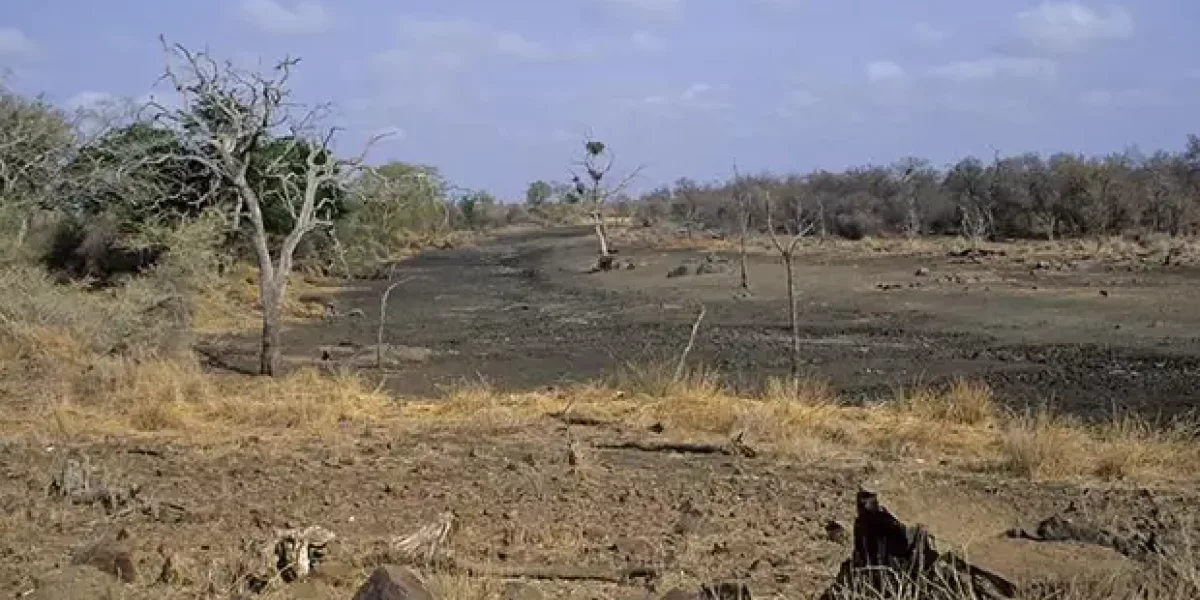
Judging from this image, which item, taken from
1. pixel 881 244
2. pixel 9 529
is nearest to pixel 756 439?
pixel 9 529

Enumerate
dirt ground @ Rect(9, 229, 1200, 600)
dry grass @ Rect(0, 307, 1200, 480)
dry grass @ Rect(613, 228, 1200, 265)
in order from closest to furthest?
1. dirt ground @ Rect(9, 229, 1200, 600)
2. dry grass @ Rect(0, 307, 1200, 480)
3. dry grass @ Rect(613, 228, 1200, 265)

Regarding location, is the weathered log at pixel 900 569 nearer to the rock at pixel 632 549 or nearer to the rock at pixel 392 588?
the rock at pixel 392 588

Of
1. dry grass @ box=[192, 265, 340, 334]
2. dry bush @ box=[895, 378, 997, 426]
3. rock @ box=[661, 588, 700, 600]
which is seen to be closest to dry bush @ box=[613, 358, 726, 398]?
dry bush @ box=[895, 378, 997, 426]

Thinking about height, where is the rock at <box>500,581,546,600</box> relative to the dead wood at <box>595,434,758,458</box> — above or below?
above

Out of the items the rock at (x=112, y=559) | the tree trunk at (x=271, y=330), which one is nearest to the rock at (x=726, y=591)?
the rock at (x=112, y=559)

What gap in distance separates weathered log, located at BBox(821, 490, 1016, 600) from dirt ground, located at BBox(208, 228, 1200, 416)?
40.0 feet

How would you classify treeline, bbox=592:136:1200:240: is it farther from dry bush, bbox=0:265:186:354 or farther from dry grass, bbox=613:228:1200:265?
dry bush, bbox=0:265:186:354

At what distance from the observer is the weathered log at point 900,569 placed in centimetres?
499

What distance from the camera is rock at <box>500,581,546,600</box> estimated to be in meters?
6.84

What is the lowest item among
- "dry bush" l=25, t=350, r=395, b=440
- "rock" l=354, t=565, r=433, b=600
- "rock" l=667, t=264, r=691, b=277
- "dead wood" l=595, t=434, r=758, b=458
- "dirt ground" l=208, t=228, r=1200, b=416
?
"dirt ground" l=208, t=228, r=1200, b=416

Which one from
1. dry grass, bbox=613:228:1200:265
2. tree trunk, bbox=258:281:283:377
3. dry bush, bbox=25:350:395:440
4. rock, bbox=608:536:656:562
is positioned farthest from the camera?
dry grass, bbox=613:228:1200:265

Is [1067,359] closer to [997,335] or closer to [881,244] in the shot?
[997,335]

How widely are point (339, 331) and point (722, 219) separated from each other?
160ft

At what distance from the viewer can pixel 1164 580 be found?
15.9 feet
